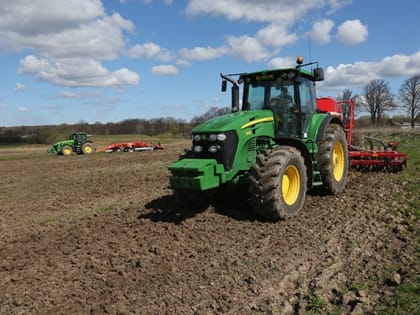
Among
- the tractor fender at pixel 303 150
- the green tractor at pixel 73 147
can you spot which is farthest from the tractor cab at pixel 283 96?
the green tractor at pixel 73 147

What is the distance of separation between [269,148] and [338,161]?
2568 millimetres

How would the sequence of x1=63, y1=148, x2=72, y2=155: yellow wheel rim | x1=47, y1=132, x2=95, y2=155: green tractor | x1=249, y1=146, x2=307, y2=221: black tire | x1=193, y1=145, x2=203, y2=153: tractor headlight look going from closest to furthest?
1. x1=249, y1=146, x2=307, y2=221: black tire
2. x1=193, y1=145, x2=203, y2=153: tractor headlight
3. x1=63, y1=148, x2=72, y2=155: yellow wheel rim
4. x1=47, y1=132, x2=95, y2=155: green tractor

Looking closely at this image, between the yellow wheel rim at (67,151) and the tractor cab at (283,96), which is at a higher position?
the tractor cab at (283,96)

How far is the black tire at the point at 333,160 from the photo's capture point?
8.09 meters

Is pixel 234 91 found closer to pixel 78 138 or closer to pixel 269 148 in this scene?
pixel 269 148

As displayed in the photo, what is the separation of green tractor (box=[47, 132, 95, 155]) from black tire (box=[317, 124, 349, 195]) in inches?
987

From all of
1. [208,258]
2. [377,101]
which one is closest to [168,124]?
[377,101]

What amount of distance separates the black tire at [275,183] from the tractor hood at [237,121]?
1.87 ft

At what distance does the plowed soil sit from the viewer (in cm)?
422

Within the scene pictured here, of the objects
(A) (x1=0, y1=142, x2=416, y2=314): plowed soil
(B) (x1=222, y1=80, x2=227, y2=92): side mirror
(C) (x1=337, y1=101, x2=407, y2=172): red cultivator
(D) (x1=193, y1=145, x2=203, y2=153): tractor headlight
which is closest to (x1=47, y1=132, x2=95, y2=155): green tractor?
(A) (x1=0, y1=142, x2=416, y2=314): plowed soil

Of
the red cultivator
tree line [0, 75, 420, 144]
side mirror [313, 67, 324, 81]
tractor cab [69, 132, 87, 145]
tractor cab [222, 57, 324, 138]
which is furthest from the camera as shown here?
tree line [0, 75, 420, 144]

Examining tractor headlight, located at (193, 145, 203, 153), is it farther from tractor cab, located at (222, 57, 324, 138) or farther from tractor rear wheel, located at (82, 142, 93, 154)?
tractor rear wheel, located at (82, 142, 93, 154)

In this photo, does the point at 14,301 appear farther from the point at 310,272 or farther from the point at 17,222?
the point at 17,222

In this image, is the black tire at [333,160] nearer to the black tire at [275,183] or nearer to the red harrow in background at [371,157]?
the black tire at [275,183]
